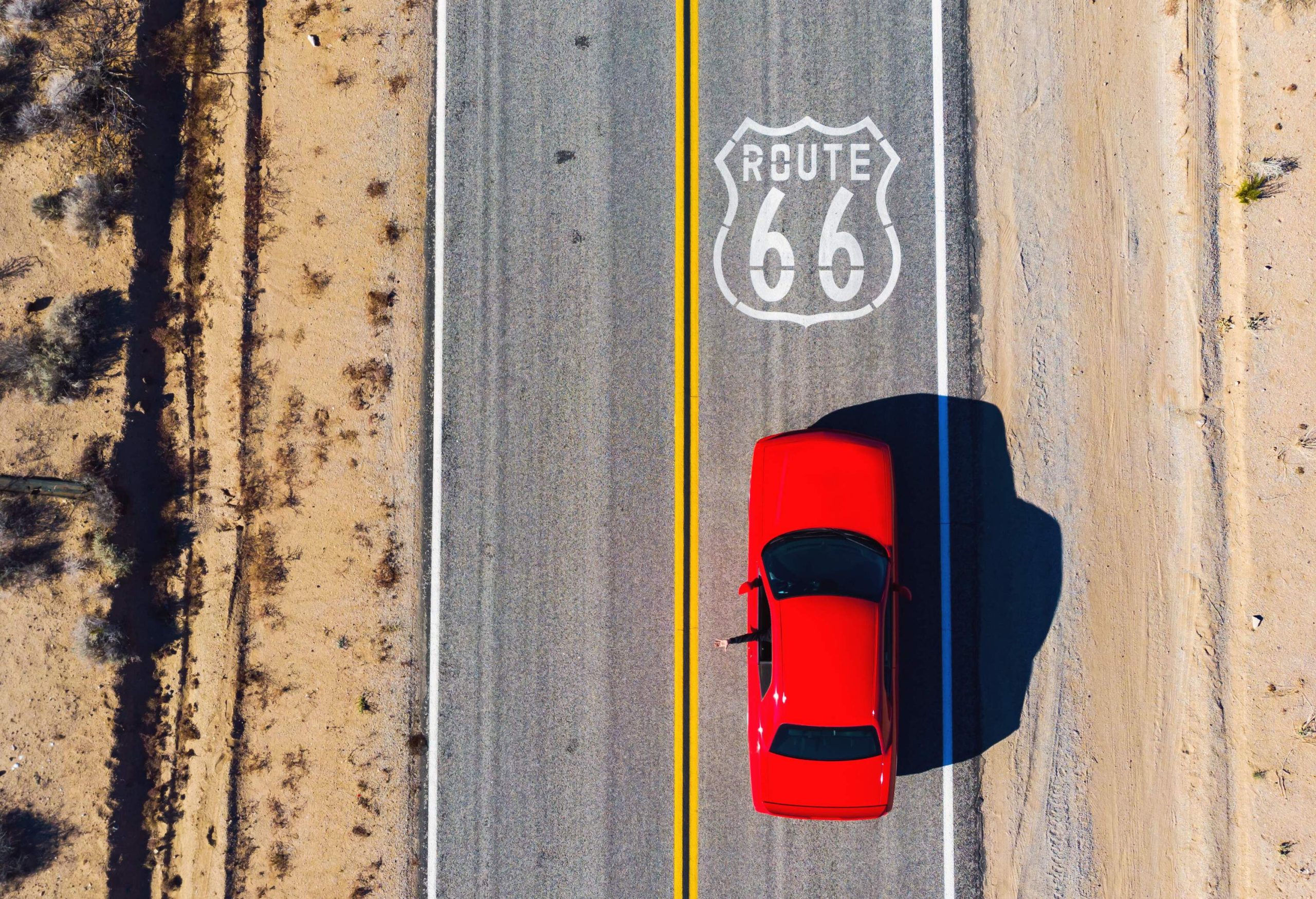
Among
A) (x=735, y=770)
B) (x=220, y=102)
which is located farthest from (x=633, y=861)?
(x=220, y=102)

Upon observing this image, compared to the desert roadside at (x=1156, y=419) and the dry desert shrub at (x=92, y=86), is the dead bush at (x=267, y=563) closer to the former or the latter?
the dry desert shrub at (x=92, y=86)

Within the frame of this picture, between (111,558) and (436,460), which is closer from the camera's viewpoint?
(111,558)

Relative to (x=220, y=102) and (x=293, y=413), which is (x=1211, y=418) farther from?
(x=220, y=102)

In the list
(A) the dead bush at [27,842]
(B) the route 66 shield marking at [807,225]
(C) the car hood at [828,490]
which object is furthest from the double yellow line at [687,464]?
(A) the dead bush at [27,842]

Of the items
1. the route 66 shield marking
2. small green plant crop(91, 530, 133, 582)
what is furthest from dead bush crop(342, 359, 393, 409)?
the route 66 shield marking

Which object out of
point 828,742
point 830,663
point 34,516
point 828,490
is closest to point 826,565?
point 828,490

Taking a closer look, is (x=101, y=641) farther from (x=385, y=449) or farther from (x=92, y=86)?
(x=92, y=86)
